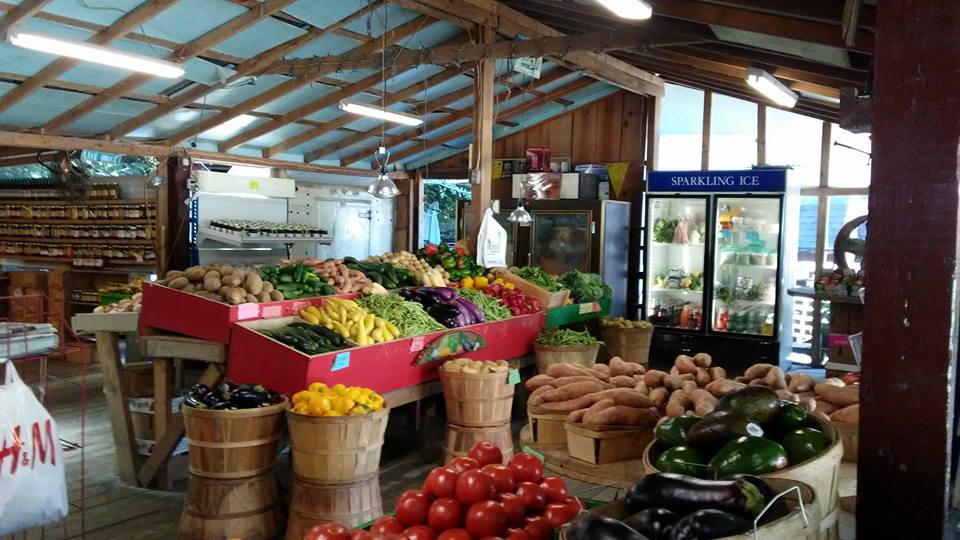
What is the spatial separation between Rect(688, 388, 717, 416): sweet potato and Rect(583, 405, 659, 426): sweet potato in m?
0.17

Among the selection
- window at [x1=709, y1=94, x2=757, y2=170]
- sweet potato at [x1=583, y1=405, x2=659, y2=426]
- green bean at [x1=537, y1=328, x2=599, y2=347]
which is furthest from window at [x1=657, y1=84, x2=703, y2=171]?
sweet potato at [x1=583, y1=405, x2=659, y2=426]

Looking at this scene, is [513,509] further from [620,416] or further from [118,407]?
[118,407]

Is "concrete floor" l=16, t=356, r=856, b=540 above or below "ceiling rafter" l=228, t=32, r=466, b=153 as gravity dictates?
below

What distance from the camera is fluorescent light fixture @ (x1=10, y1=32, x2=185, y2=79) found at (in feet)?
19.5

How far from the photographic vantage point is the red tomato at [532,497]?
2365mm

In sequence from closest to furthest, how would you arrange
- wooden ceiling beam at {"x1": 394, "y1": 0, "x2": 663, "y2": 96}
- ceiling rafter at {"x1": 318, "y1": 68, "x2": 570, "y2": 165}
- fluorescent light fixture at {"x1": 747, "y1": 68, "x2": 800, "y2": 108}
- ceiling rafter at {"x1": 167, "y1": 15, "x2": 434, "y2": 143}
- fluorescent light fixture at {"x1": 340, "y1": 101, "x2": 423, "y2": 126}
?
fluorescent light fixture at {"x1": 747, "y1": 68, "x2": 800, "y2": 108}
fluorescent light fixture at {"x1": 340, "y1": 101, "x2": 423, "y2": 126}
wooden ceiling beam at {"x1": 394, "y1": 0, "x2": 663, "y2": 96}
ceiling rafter at {"x1": 167, "y1": 15, "x2": 434, "y2": 143}
ceiling rafter at {"x1": 318, "y1": 68, "x2": 570, "y2": 165}

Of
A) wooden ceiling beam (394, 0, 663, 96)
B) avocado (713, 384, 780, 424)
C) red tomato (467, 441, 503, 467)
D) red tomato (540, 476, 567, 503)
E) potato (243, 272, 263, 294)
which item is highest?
wooden ceiling beam (394, 0, 663, 96)

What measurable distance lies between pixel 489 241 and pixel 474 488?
606 cm

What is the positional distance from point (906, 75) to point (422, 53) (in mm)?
6864

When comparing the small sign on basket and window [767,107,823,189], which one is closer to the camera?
the small sign on basket

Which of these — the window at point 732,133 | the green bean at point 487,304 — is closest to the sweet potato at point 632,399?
the green bean at point 487,304

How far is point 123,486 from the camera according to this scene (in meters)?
5.49

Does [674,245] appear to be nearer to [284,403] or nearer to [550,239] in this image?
[550,239]

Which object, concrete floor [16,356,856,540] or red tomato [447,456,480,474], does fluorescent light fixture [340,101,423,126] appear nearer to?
concrete floor [16,356,856,540]
